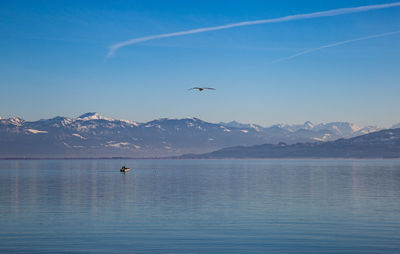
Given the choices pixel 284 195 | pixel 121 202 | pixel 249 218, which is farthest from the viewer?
pixel 284 195

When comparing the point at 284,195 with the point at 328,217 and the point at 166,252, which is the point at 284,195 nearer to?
the point at 328,217

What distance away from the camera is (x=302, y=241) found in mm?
45406

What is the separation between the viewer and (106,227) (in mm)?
53188

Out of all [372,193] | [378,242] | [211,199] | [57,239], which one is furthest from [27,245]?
[372,193]

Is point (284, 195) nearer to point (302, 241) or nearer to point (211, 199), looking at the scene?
point (211, 199)

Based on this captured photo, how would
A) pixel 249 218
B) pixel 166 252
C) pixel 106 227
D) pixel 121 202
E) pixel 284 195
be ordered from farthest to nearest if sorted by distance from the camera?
pixel 284 195 → pixel 121 202 → pixel 249 218 → pixel 106 227 → pixel 166 252

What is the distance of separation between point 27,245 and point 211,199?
4184cm

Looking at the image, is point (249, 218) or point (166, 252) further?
point (249, 218)

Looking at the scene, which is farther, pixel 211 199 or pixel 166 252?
pixel 211 199

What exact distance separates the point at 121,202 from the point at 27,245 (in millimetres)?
35016

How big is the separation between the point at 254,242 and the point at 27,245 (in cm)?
2011

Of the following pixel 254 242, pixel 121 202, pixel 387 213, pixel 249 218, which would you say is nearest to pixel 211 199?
pixel 121 202

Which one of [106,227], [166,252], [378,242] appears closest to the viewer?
[166,252]

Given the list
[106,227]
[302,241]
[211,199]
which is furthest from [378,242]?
[211,199]
